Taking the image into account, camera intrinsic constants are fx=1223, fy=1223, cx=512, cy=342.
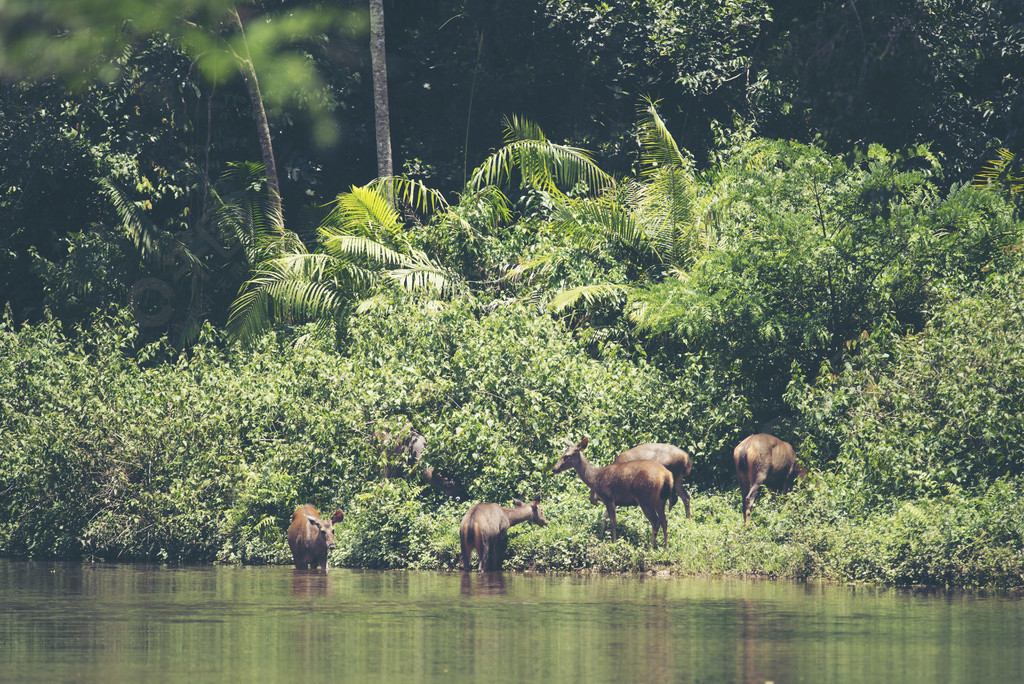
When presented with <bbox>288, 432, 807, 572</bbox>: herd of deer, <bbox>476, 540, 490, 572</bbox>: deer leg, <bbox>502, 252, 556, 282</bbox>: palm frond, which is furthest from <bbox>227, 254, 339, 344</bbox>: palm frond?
<bbox>476, 540, 490, 572</bbox>: deer leg

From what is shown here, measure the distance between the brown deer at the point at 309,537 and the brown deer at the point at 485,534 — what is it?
1.51m

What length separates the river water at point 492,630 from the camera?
784 centimetres

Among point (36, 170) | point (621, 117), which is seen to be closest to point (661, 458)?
point (621, 117)

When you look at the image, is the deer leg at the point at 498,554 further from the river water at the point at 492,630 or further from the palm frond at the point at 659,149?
the palm frond at the point at 659,149

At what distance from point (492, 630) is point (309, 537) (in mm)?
4766

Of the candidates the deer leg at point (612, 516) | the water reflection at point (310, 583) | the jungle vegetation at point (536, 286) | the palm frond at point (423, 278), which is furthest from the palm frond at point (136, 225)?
the deer leg at point (612, 516)

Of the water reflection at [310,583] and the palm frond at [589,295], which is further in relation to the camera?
the palm frond at [589,295]

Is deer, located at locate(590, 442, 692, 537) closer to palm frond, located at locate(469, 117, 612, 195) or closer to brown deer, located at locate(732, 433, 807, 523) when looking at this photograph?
brown deer, located at locate(732, 433, 807, 523)

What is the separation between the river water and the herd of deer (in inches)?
16.8

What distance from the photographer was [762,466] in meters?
15.0

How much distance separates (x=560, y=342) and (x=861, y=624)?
7.84m

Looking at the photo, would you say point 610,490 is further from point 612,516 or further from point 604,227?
point 604,227

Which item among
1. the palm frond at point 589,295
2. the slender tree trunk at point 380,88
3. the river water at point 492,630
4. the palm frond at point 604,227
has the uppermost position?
the slender tree trunk at point 380,88

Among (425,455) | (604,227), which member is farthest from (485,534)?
(604,227)
